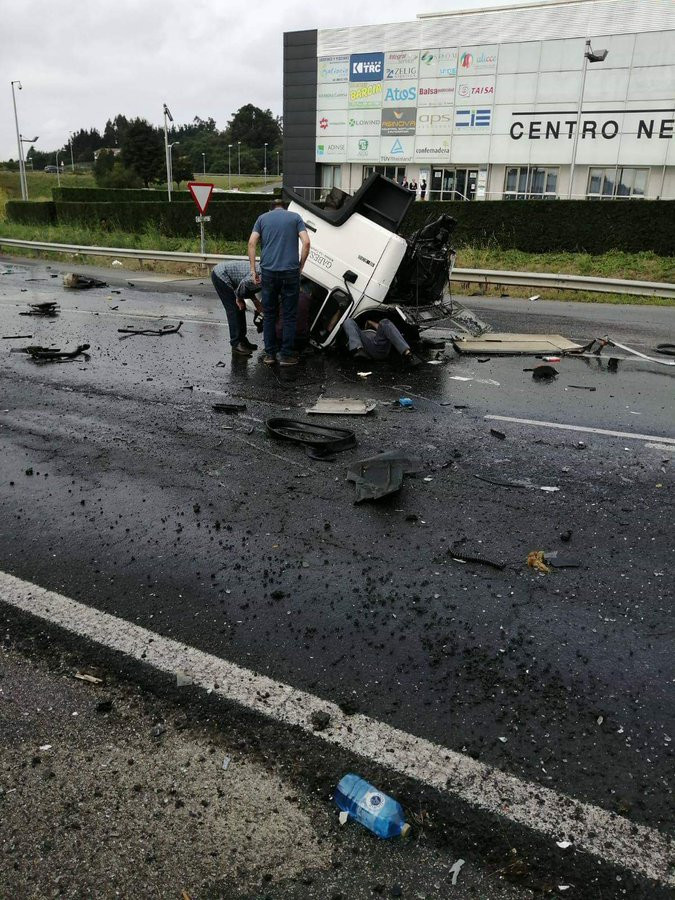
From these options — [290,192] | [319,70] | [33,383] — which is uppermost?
[319,70]

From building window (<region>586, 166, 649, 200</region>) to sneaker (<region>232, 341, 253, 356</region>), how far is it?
38222 mm

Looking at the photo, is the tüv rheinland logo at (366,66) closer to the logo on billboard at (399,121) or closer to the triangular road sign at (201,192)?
the logo on billboard at (399,121)

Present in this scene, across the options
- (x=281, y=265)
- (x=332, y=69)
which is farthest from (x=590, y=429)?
(x=332, y=69)

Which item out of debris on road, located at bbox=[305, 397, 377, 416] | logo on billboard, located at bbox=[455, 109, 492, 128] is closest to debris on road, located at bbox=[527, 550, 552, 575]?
debris on road, located at bbox=[305, 397, 377, 416]

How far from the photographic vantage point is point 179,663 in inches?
116

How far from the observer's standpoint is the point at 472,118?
4525 centimetres

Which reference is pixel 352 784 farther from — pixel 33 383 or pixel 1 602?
pixel 33 383

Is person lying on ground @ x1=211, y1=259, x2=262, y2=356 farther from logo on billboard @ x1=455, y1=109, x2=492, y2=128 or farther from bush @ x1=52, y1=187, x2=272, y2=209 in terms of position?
logo on billboard @ x1=455, y1=109, x2=492, y2=128

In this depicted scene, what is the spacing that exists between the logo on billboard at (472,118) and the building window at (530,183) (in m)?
3.27

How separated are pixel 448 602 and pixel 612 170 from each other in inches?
1782

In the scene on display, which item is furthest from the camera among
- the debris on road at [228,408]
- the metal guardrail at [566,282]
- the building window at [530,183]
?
the building window at [530,183]

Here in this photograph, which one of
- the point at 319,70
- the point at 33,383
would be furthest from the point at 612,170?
the point at 33,383

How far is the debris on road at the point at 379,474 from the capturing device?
4.56 m

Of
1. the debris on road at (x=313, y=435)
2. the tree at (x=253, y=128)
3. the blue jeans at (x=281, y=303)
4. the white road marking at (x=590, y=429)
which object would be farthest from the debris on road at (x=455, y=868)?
the tree at (x=253, y=128)
